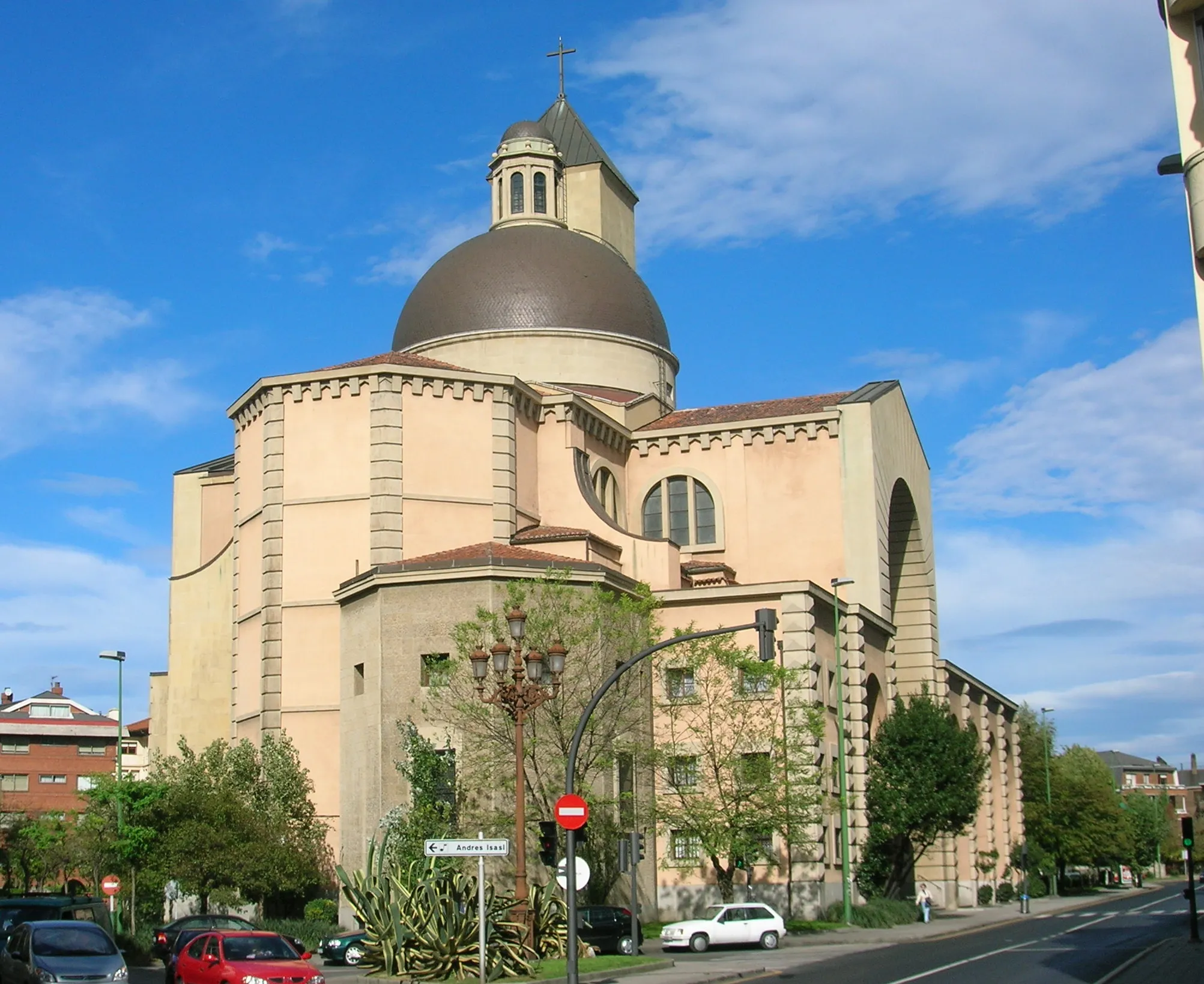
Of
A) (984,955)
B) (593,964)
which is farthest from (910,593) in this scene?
(593,964)

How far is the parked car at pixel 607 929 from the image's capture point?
3300cm

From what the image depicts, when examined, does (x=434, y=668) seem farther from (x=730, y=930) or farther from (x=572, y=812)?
(x=572, y=812)

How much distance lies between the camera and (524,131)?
192 ft

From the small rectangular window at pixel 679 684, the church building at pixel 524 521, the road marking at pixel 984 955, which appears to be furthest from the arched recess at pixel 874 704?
the small rectangular window at pixel 679 684

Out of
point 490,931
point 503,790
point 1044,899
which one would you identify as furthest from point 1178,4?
point 1044,899

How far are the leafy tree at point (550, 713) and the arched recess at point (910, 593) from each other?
1963 cm

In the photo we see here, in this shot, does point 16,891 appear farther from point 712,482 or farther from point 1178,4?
point 1178,4

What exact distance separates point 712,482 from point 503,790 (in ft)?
57.6

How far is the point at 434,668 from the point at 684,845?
8.92m

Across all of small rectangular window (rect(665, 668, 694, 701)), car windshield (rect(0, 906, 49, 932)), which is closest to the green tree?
small rectangular window (rect(665, 668, 694, 701))

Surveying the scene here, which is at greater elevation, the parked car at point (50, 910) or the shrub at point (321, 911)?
the parked car at point (50, 910)

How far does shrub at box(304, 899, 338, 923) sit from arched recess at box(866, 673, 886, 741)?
58.7 feet

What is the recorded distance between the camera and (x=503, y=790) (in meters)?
35.9

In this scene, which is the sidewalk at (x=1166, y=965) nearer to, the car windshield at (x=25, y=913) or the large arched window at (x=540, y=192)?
the car windshield at (x=25, y=913)
